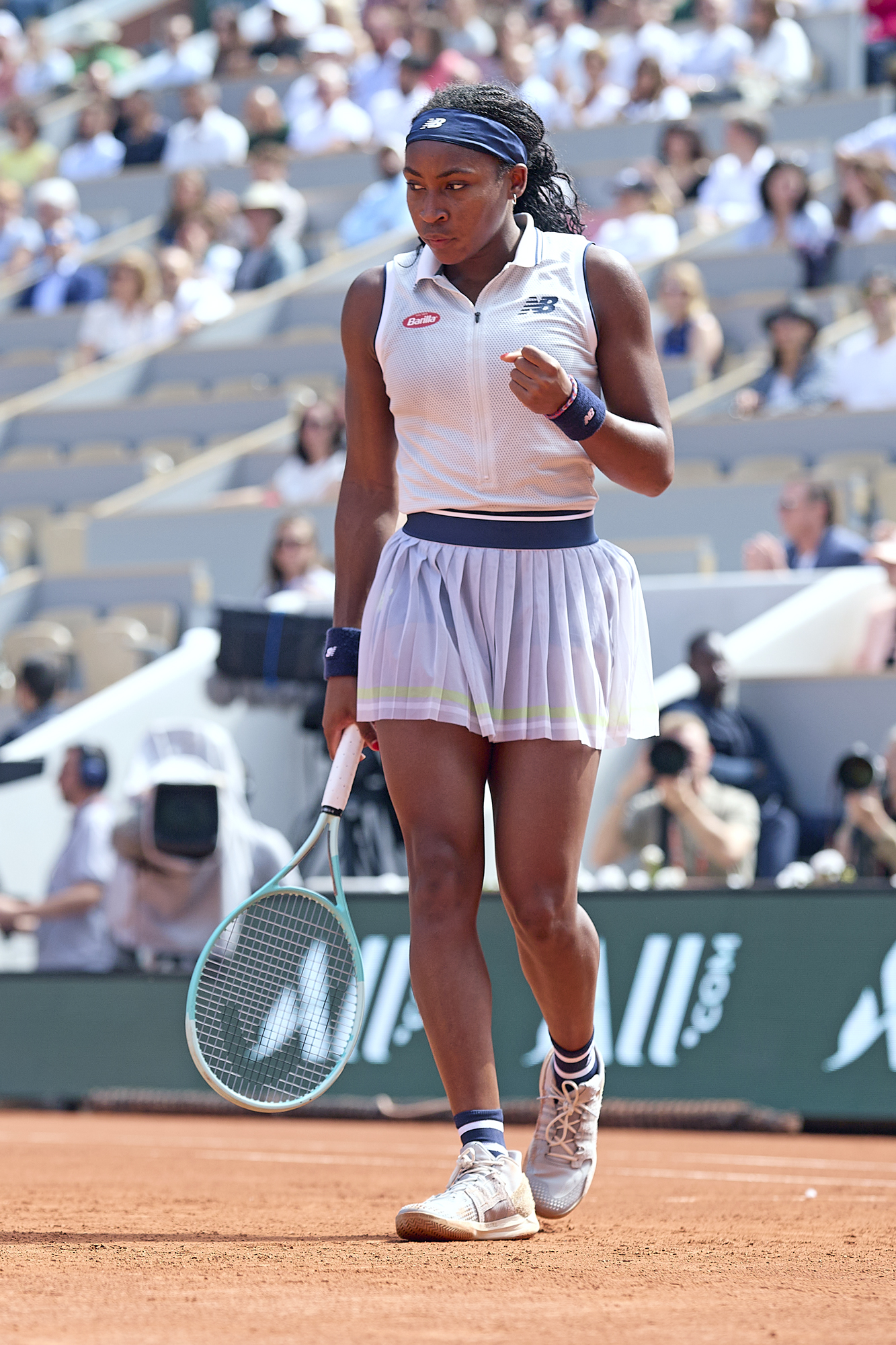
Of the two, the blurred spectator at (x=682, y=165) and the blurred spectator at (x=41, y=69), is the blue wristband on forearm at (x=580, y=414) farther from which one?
the blurred spectator at (x=41, y=69)

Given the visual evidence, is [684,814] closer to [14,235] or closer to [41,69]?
[14,235]

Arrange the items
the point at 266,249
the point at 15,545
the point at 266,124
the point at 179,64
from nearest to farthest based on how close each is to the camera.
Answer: the point at 15,545, the point at 266,249, the point at 266,124, the point at 179,64

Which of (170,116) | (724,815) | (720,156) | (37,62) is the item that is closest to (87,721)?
(724,815)

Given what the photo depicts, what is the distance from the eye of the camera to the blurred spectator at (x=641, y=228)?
1397 centimetres

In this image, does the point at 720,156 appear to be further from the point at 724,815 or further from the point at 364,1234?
the point at 364,1234

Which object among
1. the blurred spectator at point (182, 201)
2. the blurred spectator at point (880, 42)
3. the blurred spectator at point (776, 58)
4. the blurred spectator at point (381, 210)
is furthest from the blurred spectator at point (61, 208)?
the blurred spectator at point (880, 42)

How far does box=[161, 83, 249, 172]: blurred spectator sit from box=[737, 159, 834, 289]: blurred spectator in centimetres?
640

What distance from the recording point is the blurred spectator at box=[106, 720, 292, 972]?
8.59 m

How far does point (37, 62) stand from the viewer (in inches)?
915

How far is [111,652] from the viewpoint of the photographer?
37.7 ft

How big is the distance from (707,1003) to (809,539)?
10.9 ft

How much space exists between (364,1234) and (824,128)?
13.0 m

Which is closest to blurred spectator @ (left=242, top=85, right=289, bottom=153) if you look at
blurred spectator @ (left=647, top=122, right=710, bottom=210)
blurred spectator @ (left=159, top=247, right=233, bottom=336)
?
blurred spectator @ (left=159, top=247, right=233, bottom=336)

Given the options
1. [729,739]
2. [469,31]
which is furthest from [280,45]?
[729,739]
